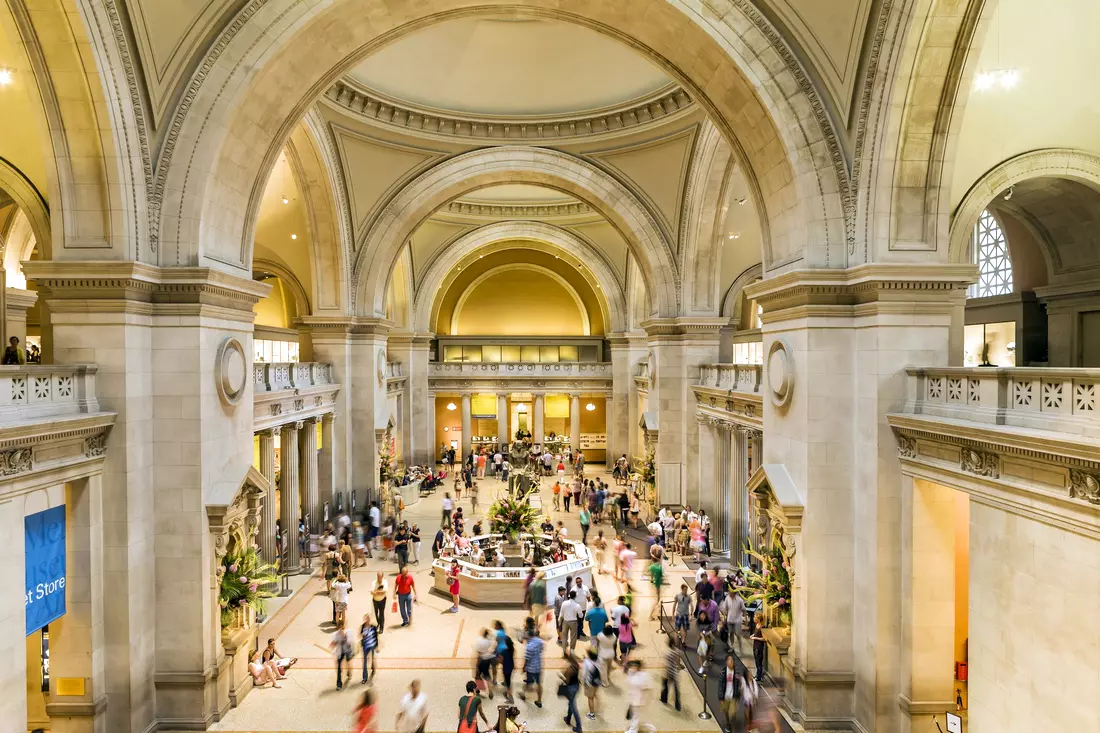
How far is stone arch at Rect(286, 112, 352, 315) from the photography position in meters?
14.9

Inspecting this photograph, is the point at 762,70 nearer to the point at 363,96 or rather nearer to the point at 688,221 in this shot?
the point at 688,221

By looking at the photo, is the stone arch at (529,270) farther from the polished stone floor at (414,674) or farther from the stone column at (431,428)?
the polished stone floor at (414,674)

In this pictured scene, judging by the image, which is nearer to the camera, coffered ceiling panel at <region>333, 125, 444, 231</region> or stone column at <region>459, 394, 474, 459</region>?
coffered ceiling panel at <region>333, 125, 444, 231</region>

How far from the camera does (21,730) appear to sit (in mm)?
6160

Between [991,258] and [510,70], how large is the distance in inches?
499

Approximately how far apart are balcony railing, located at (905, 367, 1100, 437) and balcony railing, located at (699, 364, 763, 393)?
5.04 m

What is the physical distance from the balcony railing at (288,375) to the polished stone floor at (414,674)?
175 inches

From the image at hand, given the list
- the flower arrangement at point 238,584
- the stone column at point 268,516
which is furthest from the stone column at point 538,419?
the flower arrangement at point 238,584

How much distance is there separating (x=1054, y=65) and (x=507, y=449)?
2476cm

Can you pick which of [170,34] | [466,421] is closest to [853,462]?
[170,34]

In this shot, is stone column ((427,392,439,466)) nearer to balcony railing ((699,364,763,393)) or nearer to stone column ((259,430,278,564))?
stone column ((259,430,278,564))

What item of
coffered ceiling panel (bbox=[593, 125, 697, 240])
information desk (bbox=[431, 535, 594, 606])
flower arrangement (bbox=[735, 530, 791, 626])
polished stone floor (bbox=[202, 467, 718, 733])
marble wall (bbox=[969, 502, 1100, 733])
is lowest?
polished stone floor (bbox=[202, 467, 718, 733])

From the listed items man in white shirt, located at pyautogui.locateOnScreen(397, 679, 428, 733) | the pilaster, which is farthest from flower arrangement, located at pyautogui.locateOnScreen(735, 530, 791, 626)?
man in white shirt, located at pyautogui.locateOnScreen(397, 679, 428, 733)

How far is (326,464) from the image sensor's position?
1678 centimetres
